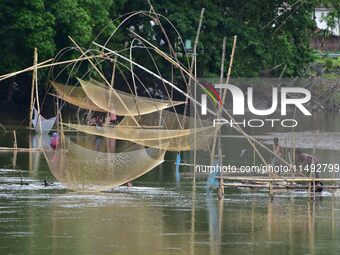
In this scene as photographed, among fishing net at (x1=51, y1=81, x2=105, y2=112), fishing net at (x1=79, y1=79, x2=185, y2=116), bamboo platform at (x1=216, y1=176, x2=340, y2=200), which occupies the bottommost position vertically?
bamboo platform at (x1=216, y1=176, x2=340, y2=200)

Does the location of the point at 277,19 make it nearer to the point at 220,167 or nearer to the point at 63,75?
the point at 63,75

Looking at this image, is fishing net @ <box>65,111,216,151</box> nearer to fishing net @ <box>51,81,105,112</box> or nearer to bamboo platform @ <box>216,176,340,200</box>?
bamboo platform @ <box>216,176,340,200</box>

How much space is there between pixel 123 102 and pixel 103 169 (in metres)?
4.69

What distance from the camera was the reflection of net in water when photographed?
18.6 metres

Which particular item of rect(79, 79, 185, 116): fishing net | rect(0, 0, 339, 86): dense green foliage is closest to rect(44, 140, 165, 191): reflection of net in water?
rect(79, 79, 185, 116): fishing net

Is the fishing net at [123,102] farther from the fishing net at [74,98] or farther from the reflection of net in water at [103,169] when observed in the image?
the reflection of net in water at [103,169]

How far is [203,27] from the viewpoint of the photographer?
129 feet

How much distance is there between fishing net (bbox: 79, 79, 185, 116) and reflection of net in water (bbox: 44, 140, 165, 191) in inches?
145

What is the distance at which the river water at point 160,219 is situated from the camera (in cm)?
Result: 1419

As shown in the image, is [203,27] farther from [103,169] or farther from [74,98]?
[103,169]

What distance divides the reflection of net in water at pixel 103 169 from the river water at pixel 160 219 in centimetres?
21

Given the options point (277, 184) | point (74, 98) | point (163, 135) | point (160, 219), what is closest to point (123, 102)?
point (163, 135)

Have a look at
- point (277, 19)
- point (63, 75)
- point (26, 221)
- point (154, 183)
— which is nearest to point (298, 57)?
point (277, 19)

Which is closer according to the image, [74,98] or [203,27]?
[74,98]
